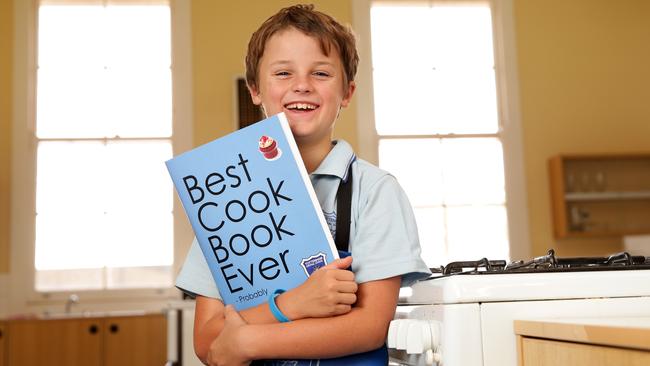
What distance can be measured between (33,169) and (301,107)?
4350 mm

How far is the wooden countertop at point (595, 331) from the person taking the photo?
0.71m

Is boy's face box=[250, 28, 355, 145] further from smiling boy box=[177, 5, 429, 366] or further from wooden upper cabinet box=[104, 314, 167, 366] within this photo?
wooden upper cabinet box=[104, 314, 167, 366]

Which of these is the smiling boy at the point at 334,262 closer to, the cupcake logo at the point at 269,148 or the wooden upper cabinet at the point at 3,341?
the cupcake logo at the point at 269,148

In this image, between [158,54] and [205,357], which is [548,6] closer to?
[158,54]

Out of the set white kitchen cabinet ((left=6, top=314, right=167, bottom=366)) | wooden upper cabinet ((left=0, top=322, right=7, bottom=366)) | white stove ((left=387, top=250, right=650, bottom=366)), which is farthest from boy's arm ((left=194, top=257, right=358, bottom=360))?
wooden upper cabinet ((left=0, top=322, right=7, bottom=366))

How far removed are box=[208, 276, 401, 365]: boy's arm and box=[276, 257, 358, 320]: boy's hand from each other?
0.5 inches

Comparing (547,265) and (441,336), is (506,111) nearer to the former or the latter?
(547,265)

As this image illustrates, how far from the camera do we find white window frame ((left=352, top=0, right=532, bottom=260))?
17.4 feet

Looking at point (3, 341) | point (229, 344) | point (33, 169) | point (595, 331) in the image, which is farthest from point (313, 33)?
point (33, 169)

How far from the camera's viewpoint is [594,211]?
543 cm

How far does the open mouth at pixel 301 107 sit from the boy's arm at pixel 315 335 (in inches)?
11.0

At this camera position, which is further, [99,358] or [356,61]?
[99,358]

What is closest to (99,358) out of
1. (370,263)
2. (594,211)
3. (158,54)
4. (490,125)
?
(158,54)

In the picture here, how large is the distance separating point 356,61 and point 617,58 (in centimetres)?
488
